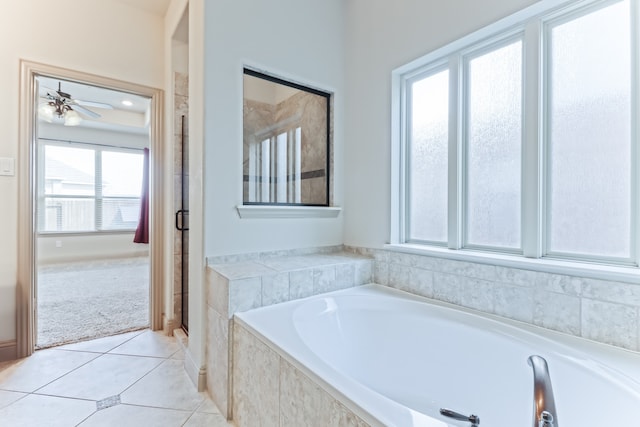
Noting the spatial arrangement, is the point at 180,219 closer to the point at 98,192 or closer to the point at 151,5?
the point at 151,5

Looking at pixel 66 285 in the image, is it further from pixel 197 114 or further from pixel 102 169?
pixel 197 114

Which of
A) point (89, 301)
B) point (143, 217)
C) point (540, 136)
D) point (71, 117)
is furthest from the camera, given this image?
point (143, 217)

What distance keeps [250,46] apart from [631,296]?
2202 millimetres

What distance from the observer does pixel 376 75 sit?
82.5 inches

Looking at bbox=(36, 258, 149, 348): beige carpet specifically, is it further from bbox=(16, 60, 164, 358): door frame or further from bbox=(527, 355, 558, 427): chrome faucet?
bbox=(527, 355, 558, 427): chrome faucet

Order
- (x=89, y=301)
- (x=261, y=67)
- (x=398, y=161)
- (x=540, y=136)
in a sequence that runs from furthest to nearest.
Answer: (x=89, y=301) → (x=398, y=161) → (x=261, y=67) → (x=540, y=136)

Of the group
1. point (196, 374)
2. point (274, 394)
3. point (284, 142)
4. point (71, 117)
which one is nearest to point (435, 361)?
point (274, 394)

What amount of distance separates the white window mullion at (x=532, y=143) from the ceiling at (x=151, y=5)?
257 centimetres

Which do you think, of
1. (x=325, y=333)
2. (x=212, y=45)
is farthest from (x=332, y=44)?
(x=325, y=333)

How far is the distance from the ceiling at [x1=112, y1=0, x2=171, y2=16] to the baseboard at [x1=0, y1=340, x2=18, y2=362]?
262 centimetres

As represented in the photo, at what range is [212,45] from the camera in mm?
1727

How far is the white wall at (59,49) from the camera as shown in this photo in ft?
6.61

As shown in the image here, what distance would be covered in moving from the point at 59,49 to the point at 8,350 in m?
2.11

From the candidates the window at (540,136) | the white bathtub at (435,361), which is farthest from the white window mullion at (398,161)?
the white bathtub at (435,361)
